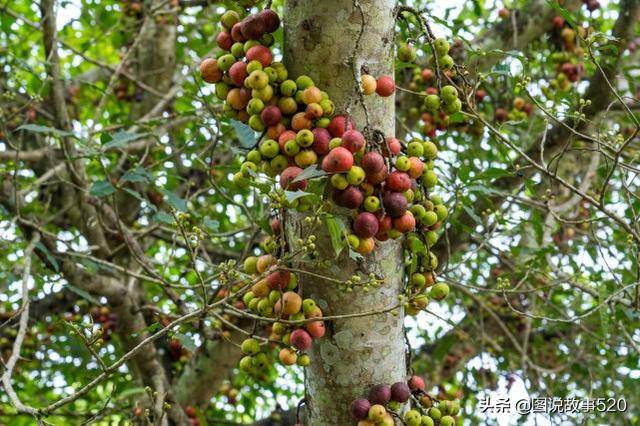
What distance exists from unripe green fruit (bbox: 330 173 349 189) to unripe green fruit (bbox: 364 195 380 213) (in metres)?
0.07

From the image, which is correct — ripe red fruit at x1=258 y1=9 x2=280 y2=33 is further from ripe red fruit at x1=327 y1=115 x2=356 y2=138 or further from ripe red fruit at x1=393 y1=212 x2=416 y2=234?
ripe red fruit at x1=393 y1=212 x2=416 y2=234

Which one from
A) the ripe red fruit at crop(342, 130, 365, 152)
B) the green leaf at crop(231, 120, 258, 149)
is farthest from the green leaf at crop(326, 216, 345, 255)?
the green leaf at crop(231, 120, 258, 149)

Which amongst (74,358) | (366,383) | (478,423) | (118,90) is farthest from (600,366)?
(118,90)

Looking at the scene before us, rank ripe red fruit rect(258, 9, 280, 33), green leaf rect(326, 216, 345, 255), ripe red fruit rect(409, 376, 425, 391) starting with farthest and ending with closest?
1. ripe red fruit rect(409, 376, 425, 391)
2. ripe red fruit rect(258, 9, 280, 33)
3. green leaf rect(326, 216, 345, 255)

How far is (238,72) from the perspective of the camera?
5.64ft

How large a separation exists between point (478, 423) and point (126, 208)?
2460 millimetres

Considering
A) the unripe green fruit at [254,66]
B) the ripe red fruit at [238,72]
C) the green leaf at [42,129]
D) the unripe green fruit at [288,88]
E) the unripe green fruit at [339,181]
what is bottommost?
the unripe green fruit at [339,181]

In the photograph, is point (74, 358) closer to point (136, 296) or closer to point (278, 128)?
point (136, 296)

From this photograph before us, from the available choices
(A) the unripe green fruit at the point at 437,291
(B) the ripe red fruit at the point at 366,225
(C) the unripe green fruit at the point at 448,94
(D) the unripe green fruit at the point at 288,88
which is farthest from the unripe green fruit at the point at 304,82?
(A) the unripe green fruit at the point at 437,291

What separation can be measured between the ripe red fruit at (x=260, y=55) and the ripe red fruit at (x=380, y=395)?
2.67 feet

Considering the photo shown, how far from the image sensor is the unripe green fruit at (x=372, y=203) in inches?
64.7

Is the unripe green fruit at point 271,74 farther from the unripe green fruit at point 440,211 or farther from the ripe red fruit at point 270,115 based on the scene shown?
the unripe green fruit at point 440,211

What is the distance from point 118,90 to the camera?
4.81 m

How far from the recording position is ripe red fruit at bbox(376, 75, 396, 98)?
1.70 m
